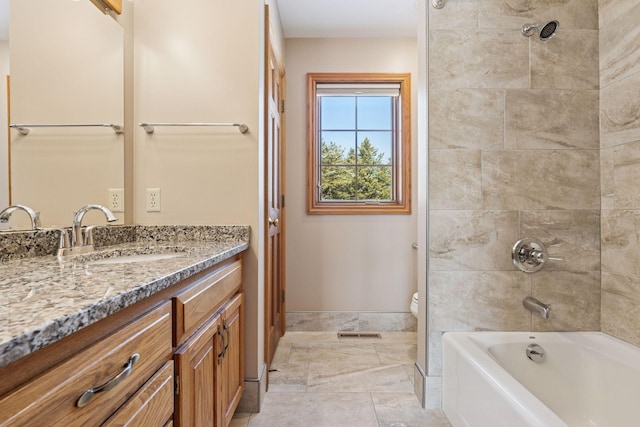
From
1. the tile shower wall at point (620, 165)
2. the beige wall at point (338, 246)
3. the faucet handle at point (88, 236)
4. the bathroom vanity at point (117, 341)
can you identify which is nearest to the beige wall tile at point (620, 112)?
the tile shower wall at point (620, 165)

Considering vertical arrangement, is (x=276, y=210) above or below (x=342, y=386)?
above

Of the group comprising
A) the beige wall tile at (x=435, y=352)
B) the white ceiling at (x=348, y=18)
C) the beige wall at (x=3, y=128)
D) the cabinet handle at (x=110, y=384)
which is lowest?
the beige wall tile at (x=435, y=352)

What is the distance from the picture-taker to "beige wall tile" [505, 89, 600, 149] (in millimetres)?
1749

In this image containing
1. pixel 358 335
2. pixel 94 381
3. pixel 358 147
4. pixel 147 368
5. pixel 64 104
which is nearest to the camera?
pixel 94 381

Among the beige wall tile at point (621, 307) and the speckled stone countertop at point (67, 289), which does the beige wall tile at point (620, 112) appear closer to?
the beige wall tile at point (621, 307)

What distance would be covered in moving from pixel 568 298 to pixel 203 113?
206cm

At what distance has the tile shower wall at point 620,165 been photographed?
1.52m

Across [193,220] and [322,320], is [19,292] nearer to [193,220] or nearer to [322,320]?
[193,220]

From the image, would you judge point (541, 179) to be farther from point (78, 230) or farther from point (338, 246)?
point (78, 230)

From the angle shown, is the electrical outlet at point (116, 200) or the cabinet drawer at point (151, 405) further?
the electrical outlet at point (116, 200)

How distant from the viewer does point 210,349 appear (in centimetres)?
124

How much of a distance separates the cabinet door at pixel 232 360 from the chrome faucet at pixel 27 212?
0.72m

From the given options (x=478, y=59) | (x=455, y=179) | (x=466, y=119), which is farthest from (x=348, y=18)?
(x=455, y=179)

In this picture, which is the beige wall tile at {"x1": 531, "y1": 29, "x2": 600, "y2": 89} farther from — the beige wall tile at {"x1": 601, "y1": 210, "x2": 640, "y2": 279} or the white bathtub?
the white bathtub
